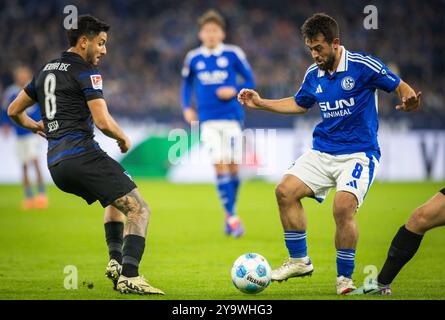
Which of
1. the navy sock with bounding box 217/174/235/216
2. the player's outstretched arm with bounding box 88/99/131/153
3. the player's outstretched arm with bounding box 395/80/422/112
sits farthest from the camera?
the navy sock with bounding box 217/174/235/216

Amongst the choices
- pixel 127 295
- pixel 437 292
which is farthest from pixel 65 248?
pixel 437 292

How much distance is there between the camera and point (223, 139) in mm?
11648

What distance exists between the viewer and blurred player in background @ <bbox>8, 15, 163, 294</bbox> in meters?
6.32

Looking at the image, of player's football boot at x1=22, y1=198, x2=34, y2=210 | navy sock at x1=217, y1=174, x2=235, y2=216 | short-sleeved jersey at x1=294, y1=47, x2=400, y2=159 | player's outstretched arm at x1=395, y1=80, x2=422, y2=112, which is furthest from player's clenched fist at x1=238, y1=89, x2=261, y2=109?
player's football boot at x1=22, y1=198, x2=34, y2=210

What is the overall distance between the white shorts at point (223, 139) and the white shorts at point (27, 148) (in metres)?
5.48

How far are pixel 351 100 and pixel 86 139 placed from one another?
7.64 ft

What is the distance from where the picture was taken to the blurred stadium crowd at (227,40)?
24.5m

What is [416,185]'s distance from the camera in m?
19.5

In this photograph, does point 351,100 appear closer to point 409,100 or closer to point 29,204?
point 409,100

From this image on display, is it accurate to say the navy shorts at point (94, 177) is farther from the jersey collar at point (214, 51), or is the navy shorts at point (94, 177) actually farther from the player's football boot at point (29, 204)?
the player's football boot at point (29, 204)

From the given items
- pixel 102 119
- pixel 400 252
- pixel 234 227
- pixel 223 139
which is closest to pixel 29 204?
pixel 223 139

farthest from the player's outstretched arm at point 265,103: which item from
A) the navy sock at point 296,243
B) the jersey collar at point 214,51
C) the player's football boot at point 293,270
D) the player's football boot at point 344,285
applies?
the jersey collar at point 214,51

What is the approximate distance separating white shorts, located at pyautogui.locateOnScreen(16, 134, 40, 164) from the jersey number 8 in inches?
385

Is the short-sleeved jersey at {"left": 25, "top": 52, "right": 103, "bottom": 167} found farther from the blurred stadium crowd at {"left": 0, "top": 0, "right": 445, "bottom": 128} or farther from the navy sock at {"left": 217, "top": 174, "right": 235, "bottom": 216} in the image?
the blurred stadium crowd at {"left": 0, "top": 0, "right": 445, "bottom": 128}
